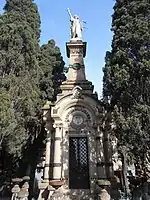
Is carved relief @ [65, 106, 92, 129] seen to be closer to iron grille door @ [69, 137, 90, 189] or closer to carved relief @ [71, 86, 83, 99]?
carved relief @ [71, 86, 83, 99]

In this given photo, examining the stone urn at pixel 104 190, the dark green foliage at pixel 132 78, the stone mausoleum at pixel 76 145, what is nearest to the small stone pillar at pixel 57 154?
the stone mausoleum at pixel 76 145

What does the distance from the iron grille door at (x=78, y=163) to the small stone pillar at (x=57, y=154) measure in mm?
777

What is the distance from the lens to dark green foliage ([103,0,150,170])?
11.4 meters

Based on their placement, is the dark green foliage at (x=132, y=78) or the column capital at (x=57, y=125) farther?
→ the column capital at (x=57, y=125)

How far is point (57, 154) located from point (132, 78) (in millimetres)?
5922

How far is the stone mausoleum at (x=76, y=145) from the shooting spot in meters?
14.2

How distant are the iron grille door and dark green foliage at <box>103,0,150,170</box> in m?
3.37

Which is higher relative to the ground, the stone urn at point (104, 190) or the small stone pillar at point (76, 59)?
the small stone pillar at point (76, 59)

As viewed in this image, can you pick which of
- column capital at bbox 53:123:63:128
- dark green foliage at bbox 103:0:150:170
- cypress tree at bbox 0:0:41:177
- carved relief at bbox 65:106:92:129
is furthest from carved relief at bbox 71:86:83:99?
cypress tree at bbox 0:0:41:177

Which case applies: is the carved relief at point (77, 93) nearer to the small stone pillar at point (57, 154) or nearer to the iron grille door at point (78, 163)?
the small stone pillar at point (57, 154)

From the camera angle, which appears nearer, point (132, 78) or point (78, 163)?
point (132, 78)

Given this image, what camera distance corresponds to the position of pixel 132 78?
41.1 feet

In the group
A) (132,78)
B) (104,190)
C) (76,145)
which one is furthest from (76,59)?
(104,190)

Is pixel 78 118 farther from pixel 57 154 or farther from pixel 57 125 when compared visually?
pixel 57 154
